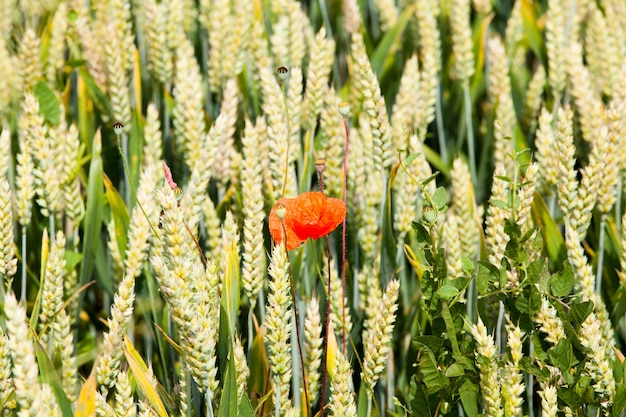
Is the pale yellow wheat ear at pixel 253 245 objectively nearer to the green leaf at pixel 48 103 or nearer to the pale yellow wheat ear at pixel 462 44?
the green leaf at pixel 48 103

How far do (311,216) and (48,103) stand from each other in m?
0.75

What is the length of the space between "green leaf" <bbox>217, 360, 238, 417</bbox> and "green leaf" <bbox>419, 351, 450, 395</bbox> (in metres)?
0.24

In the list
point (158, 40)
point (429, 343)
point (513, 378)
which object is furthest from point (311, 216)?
point (158, 40)

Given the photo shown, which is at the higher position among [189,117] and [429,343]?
[189,117]

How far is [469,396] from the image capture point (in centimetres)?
109

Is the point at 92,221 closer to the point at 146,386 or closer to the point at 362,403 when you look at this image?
the point at 146,386

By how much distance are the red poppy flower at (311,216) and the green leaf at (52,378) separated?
315 mm

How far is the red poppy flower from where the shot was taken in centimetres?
104

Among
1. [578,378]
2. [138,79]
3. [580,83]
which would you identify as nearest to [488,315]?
[578,378]

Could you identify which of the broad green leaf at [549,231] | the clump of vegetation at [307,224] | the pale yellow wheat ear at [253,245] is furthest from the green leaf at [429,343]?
the broad green leaf at [549,231]

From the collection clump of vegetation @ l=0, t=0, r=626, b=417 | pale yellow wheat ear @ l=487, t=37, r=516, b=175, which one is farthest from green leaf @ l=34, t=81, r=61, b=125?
pale yellow wheat ear @ l=487, t=37, r=516, b=175

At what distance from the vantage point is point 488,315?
4.13 feet

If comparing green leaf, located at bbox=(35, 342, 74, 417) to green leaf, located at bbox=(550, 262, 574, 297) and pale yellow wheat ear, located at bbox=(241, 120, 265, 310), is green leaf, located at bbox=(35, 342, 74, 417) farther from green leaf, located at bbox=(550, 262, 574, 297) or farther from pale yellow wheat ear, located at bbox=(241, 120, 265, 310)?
green leaf, located at bbox=(550, 262, 574, 297)

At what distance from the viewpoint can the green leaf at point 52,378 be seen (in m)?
0.98
